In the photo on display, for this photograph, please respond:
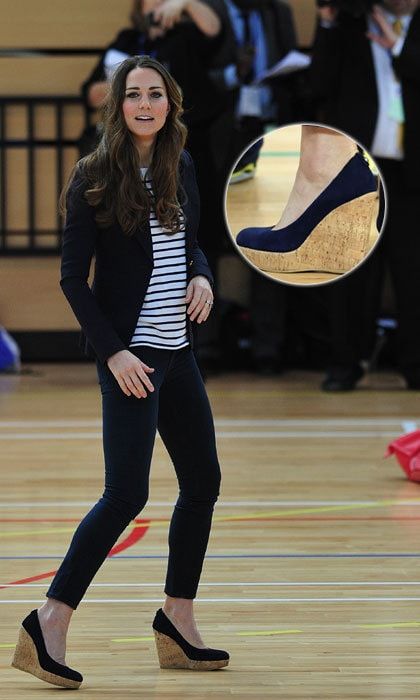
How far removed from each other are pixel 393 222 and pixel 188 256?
185 inches

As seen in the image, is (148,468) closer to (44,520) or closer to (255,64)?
(44,520)

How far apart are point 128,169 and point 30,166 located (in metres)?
5.78

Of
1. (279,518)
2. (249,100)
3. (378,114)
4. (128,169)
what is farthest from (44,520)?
(249,100)

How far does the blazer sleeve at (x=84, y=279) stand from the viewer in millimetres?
2797

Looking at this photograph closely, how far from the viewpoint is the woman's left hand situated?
2.88 meters

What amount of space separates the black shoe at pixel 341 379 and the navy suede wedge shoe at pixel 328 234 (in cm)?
438

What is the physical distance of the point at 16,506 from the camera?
4621mm

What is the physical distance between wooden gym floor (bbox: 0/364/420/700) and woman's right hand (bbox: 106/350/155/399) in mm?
597

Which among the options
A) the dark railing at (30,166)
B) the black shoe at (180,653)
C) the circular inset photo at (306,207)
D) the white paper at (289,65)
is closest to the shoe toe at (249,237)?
Result: the circular inset photo at (306,207)

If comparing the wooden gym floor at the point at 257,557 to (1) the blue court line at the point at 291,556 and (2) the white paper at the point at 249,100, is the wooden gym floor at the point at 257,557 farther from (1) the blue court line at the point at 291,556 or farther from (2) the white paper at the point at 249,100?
(2) the white paper at the point at 249,100

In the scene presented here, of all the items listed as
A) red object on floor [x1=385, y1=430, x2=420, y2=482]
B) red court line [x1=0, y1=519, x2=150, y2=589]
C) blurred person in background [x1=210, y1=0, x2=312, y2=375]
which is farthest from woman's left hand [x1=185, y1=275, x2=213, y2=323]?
blurred person in background [x1=210, y1=0, x2=312, y2=375]

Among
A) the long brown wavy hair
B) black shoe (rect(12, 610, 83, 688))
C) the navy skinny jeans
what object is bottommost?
black shoe (rect(12, 610, 83, 688))

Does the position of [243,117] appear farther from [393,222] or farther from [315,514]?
[315,514]

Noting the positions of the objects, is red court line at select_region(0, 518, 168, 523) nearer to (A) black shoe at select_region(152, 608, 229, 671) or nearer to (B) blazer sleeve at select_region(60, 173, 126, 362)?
(A) black shoe at select_region(152, 608, 229, 671)
